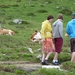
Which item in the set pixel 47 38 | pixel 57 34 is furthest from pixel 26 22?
pixel 47 38

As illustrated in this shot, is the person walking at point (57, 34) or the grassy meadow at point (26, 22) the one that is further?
the grassy meadow at point (26, 22)

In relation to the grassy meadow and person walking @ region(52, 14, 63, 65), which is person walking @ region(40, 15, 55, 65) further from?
the grassy meadow

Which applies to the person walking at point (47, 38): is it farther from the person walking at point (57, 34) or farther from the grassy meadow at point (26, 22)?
the grassy meadow at point (26, 22)

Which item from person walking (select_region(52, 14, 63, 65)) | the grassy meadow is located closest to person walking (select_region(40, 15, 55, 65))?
person walking (select_region(52, 14, 63, 65))

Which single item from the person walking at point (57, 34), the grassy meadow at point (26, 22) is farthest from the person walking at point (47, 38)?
the grassy meadow at point (26, 22)

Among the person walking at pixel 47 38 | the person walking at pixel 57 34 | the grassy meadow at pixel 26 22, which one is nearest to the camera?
the person walking at pixel 47 38

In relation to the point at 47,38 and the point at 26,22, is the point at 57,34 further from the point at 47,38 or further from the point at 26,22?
the point at 26,22

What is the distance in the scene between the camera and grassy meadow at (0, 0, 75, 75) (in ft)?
54.9

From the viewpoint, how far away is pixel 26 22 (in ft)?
98.2

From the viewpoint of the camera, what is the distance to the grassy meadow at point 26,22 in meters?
16.7

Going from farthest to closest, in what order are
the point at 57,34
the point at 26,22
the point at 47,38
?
the point at 26,22, the point at 57,34, the point at 47,38

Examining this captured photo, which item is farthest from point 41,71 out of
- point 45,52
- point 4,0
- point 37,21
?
point 4,0

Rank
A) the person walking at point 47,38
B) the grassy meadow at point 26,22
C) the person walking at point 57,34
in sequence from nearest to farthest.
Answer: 1. the person walking at point 47,38
2. the person walking at point 57,34
3. the grassy meadow at point 26,22

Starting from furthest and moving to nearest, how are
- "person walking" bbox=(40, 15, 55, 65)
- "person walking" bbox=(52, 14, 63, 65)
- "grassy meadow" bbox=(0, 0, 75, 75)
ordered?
1. "grassy meadow" bbox=(0, 0, 75, 75)
2. "person walking" bbox=(52, 14, 63, 65)
3. "person walking" bbox=(40, 15, 55, 65)
